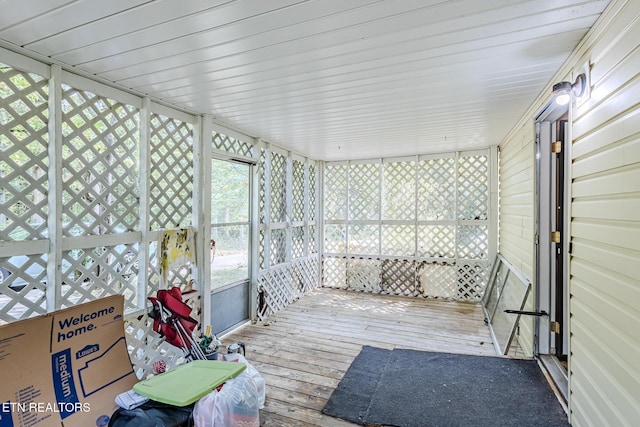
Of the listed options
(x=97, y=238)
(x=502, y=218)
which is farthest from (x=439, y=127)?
(x=97, y=238)

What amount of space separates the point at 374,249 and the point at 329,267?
0.95 meters

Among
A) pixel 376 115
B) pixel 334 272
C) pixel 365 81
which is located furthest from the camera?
pixel 334 272

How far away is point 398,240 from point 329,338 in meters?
2.61

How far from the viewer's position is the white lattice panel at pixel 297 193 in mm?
5254

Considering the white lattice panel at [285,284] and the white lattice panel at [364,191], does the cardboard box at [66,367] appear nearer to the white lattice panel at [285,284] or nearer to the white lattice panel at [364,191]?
the white lattice panel at [285,284]

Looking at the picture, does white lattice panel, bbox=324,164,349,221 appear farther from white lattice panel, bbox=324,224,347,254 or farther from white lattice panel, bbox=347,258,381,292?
white lattice panel, bbox=347,258,381,292

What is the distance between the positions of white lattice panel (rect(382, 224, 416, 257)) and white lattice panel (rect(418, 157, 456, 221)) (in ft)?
1.13

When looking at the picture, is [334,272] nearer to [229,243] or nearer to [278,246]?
[278,246]

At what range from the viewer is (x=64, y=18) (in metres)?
1.58

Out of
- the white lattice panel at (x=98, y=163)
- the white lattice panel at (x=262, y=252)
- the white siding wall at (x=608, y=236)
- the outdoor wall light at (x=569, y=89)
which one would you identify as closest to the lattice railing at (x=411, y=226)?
the white lattice panel at (x=262, y=252)

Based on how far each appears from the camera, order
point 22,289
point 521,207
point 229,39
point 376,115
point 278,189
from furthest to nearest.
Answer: point 278,189 < point 521,207 < point 376,115 < point 22,289 < point 229,39

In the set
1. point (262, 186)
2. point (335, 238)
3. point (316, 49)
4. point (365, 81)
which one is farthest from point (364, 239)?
point (316, 49)

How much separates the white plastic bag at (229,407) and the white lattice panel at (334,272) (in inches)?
162

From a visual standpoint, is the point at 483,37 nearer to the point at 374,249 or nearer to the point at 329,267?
the point at 374,249
